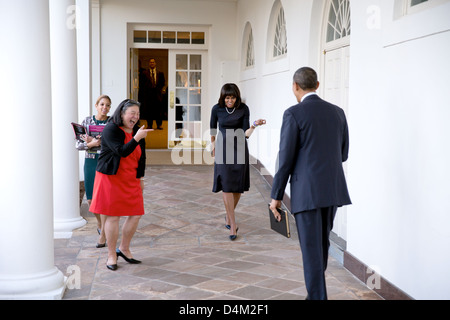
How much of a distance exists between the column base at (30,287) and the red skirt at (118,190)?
771mm

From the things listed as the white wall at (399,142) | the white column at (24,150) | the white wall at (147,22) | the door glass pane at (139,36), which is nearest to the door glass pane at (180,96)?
the white wall at (147,22)

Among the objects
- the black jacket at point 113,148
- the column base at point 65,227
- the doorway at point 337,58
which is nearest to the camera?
the black jacket at point 113,148

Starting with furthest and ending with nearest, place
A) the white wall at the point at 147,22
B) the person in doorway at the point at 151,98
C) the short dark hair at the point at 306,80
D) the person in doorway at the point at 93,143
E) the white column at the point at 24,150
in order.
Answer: the person in doorway at the point at 151,98
the white wall at the point at 147,22
the person in doorway at the point at 93,143
the white column at the point at 24,150
the short dark hair at the point at 306,80

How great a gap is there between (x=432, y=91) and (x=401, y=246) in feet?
3.44

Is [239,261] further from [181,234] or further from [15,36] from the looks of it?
[15,36]

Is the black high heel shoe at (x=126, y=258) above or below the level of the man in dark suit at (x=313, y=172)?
below

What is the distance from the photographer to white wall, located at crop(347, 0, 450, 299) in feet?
9.89

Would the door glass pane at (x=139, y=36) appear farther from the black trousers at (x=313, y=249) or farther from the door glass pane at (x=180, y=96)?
the black trousers at (x=313, y=249)

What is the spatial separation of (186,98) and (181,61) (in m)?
0.85

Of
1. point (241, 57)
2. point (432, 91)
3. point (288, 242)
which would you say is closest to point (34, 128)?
point (432, 91)

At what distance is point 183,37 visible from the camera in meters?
12.2

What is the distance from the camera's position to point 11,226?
352cm

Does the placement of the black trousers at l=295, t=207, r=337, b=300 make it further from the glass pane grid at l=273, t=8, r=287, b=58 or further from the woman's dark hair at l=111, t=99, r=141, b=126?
the glass pane grid at l=273, t=8, r=287, b=58

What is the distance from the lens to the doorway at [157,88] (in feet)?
42.4
